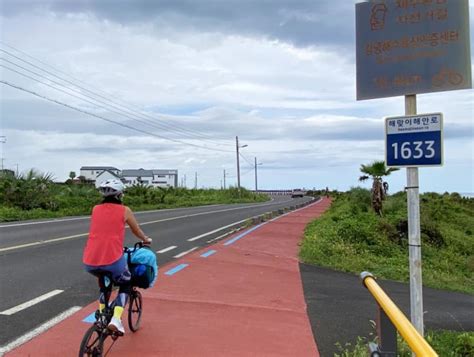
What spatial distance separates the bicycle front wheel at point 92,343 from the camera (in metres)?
4.24

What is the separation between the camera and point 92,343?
434 centimetres

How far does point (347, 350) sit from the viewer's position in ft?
17.1

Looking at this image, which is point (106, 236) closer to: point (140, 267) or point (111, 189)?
point (111, 189)

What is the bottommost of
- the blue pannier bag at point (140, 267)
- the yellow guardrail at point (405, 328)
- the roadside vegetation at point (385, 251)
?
the roadside vegetation at point (385, 251)

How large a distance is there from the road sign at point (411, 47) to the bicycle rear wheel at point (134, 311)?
3.25 m

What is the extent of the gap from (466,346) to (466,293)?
5.04 m

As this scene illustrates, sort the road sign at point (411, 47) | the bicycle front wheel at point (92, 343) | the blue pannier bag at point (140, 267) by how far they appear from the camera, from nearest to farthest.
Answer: the bicycle front wheel at point (92, 343) < the road sign at point (411, 47) < the blue pannier bag at point (140, 267)

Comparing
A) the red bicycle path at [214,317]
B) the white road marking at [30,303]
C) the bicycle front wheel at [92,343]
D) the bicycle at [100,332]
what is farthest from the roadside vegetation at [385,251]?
the bicycle front wheel at [92,343]

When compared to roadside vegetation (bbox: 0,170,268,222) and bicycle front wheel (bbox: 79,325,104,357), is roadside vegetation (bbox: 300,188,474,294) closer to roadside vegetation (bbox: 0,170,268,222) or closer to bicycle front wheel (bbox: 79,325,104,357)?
bicycle front wheel (bbox: 79,325,104,357)

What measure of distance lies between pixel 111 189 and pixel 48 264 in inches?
225

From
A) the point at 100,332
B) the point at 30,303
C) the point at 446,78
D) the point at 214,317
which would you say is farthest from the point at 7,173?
the point at 446,78

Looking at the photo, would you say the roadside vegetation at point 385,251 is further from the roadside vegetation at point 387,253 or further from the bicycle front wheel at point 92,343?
the bicycle front wheel at point 92,343

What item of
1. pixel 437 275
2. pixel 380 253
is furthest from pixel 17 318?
pixel 380 253

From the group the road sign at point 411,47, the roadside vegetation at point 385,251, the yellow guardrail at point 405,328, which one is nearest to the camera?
the yellow guardrail at point 405,328
